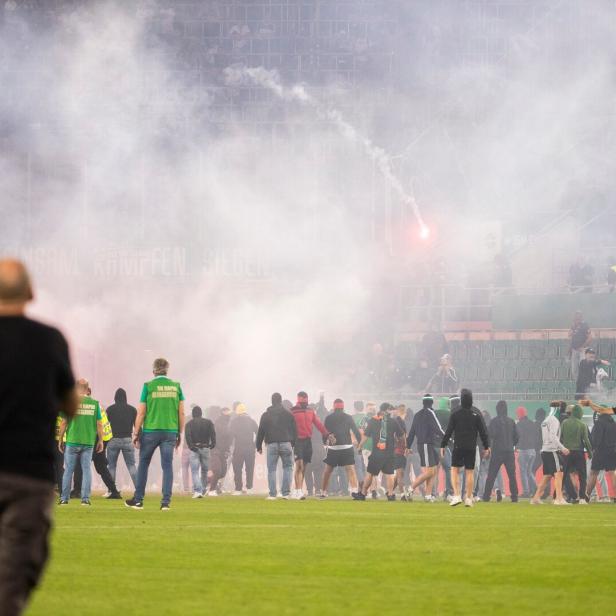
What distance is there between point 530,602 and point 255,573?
7.16 feet

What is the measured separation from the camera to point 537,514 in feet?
64.1

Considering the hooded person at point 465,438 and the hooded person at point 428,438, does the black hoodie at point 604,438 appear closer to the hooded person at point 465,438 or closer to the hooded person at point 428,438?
the hooded person at point 428,438

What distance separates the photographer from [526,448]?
28.5 m

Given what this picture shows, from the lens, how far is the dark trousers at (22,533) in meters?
5.47

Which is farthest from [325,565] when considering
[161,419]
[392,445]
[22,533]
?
[392,445]

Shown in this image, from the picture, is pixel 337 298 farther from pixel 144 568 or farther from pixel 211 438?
pixel 144 568

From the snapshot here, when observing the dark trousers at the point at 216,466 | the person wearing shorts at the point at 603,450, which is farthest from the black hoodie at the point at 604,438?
the dark trousers at the point at 216,466

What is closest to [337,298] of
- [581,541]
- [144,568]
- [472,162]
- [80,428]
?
[472,162]

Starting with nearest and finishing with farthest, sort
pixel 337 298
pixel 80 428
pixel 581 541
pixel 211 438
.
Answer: pixel 581 541
pixel 80 428
pixel 211 438
pixel 337 298

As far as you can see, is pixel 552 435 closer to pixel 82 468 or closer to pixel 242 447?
pixel 242 447

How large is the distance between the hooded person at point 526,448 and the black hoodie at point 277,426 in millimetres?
5221

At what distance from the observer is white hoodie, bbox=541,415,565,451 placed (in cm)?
2458

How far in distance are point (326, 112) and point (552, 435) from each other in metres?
33.5

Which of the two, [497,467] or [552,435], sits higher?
[552,435]
